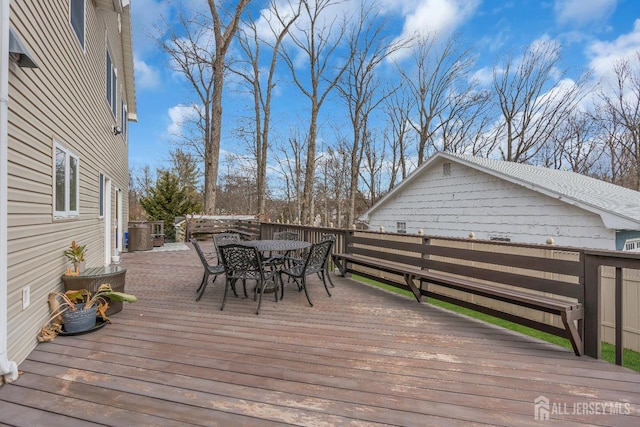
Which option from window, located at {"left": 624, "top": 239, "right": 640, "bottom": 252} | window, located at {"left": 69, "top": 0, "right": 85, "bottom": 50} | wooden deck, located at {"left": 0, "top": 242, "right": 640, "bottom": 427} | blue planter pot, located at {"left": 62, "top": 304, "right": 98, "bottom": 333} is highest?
window, located at {"left": 69, "top": 0, "right": 85, "bottom": 50}

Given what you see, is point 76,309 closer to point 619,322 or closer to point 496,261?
point 496,261

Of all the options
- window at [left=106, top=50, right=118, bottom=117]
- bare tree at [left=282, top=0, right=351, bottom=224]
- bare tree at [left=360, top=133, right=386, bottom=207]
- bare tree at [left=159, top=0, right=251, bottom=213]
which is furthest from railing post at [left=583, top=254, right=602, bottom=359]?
bare tree at [left=360, top=133, right=386, bottom=207]

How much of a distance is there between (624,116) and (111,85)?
21624 mm

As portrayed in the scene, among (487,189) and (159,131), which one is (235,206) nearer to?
(159,131)

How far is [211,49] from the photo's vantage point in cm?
1380

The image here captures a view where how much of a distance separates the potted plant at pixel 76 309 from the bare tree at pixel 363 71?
13.3 m

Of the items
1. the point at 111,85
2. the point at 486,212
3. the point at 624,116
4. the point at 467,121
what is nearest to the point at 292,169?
the point at 467,121

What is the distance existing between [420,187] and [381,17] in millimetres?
9788

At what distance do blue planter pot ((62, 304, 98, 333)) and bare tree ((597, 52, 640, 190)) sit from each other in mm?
21010

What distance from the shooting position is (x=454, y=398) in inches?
82.0

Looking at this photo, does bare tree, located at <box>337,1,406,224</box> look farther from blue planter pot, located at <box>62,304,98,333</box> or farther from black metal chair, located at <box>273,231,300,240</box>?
blue planter pot, located at <box>62,304,98,333</box>

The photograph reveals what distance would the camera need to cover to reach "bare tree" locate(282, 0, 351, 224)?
14.3 metres

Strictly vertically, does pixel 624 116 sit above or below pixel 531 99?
below

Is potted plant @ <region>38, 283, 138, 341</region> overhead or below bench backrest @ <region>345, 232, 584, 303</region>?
below
